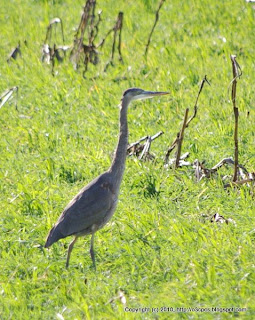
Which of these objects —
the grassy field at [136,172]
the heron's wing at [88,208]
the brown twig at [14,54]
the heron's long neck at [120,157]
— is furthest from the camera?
the brown twig at [14,54]

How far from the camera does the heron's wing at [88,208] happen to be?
5801mm

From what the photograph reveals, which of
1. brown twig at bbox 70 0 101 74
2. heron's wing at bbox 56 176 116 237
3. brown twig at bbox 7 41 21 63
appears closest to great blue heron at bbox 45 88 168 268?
heron's wing at bbox 56 176 116 237

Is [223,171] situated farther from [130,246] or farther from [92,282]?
[92,282]

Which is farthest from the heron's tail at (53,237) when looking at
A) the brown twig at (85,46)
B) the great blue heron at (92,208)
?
the brown twig at (85,46)

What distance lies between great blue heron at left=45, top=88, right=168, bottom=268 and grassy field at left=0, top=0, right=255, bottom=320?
23 centimetres

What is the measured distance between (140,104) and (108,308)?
158 inches

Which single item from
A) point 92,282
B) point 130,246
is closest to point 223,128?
point 130,246

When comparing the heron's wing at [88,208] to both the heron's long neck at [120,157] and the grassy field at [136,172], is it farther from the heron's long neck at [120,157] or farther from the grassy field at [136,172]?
the grassy field at [136,172]

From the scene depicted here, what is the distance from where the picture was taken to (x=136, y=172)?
7.20 meters

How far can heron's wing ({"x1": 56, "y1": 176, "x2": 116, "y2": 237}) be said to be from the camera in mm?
5801

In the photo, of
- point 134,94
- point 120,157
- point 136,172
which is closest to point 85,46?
point 136,172

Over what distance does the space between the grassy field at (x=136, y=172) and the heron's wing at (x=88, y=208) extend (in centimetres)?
27

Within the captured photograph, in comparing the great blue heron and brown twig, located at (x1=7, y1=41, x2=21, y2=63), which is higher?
the great blue heron

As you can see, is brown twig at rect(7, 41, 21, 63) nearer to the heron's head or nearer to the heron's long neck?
the heron's head
